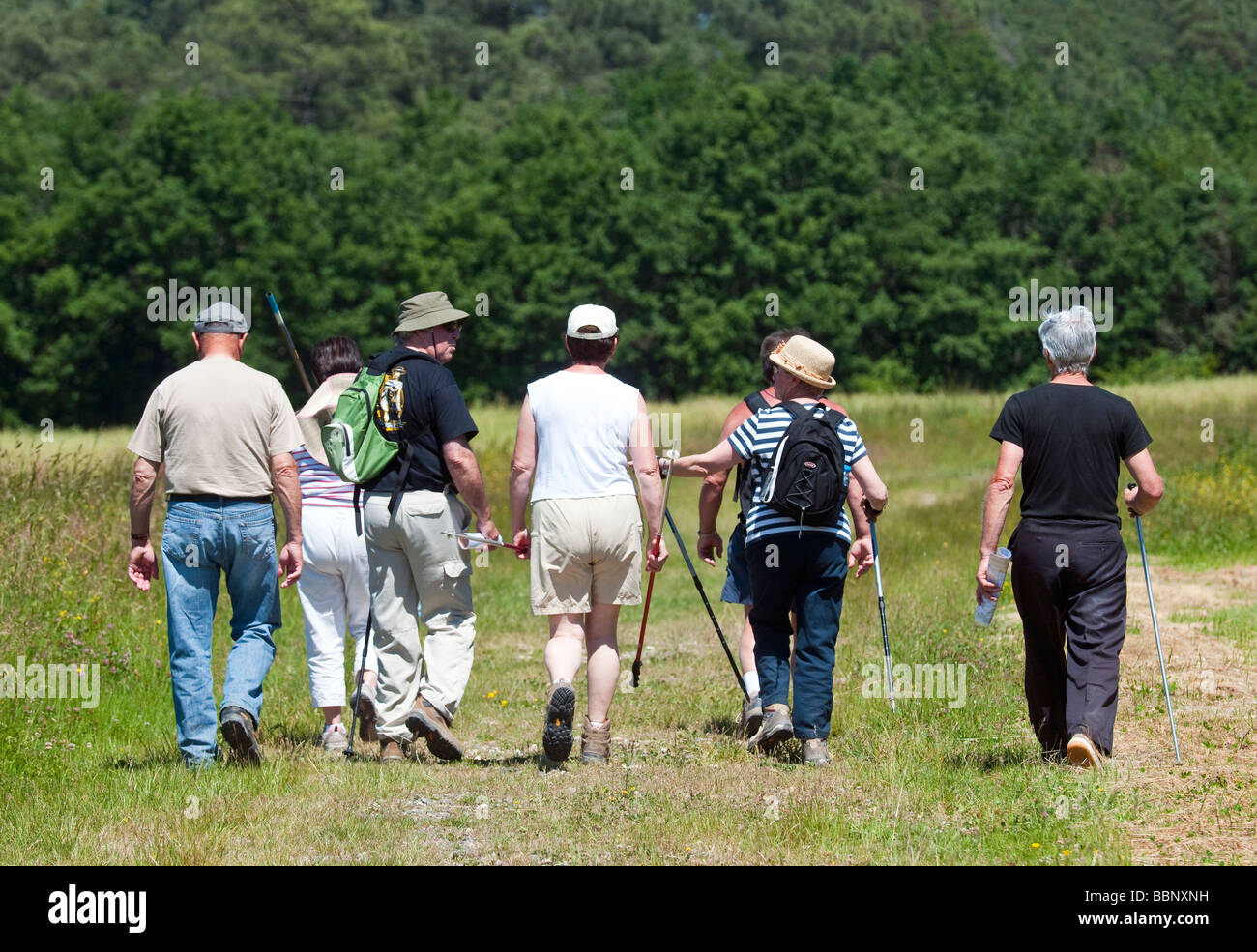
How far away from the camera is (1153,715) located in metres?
7.99

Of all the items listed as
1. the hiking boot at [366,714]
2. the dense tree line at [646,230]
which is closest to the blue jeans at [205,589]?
the hiking boot at [366,714]

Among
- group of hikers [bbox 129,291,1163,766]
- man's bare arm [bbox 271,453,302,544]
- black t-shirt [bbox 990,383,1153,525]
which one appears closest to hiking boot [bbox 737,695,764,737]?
group of hikers [bbox 129,291,1163,766]

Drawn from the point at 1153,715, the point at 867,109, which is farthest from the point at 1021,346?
the point at 1153,715

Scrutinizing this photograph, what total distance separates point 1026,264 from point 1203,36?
59876 mm

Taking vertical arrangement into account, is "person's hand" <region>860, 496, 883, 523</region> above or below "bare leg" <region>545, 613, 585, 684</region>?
above

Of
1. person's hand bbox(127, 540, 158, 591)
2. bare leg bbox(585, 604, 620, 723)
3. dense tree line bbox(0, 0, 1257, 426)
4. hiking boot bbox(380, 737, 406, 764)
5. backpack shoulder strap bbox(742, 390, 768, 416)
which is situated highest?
dense tree line bbox(0, 0, 1257, 426)

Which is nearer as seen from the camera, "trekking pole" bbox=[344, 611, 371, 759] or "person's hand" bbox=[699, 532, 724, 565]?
"trekking pole" bbox=[344, 611, 371, 759]

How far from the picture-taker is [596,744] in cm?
738

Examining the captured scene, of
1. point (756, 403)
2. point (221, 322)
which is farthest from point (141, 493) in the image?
point (756, 403)

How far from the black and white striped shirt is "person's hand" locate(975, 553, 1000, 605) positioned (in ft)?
2.41

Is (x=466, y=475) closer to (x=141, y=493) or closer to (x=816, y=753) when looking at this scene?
(x=141, y=493)

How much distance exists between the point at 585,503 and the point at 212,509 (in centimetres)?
164

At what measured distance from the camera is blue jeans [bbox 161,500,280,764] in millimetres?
7055

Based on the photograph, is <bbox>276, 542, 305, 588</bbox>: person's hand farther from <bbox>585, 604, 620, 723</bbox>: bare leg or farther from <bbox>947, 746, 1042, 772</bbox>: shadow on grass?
<bbox>947, 746, 1042, 772</bbox>: shadow on grass
